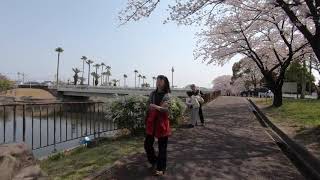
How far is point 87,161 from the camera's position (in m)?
9.34

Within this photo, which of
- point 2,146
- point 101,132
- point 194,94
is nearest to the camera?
point 2,146

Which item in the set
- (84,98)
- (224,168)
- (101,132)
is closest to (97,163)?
(224,168)

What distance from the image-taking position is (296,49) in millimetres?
30938

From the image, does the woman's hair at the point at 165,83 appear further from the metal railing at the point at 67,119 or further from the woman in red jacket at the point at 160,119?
the metal railing at the point at 67,119

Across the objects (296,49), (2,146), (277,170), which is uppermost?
(296,49)

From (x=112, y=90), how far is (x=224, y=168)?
59.2 metres

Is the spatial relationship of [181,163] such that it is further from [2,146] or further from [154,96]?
[2,146]

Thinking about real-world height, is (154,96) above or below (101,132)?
above

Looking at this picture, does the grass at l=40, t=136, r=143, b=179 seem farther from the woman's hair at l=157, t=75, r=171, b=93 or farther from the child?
the child

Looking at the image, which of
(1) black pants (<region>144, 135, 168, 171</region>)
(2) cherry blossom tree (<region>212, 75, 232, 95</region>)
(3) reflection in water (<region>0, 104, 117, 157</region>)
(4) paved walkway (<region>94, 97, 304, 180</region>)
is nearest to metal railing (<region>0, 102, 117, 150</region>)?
(3) reflection in water (<region>0, 104, 117, 157</region>)

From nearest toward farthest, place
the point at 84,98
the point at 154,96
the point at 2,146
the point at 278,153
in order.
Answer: the point at 2,146 < the point at 154,96 < the point at 278,153 < the point at 84,98

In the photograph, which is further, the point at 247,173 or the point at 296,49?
the point at 296,49

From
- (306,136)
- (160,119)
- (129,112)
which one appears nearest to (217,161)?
(160,119)

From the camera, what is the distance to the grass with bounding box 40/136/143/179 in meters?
8.24
